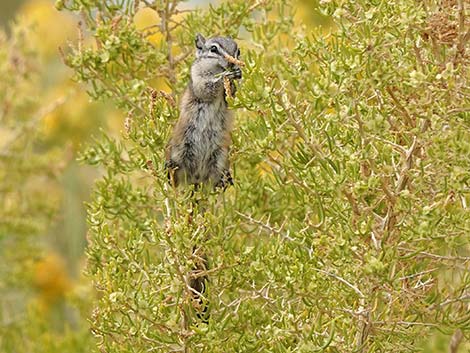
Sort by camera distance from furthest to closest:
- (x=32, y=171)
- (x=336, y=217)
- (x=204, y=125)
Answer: (x=32, y=171)
(x=204, y=125)
(x=336, y=217)

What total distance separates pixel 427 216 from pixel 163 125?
898 mm

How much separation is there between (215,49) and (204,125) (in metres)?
0.30

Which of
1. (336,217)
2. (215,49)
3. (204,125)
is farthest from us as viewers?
(204,125)

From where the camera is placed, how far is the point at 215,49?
3.66 metres

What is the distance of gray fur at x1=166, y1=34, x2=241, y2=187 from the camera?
12.1ft

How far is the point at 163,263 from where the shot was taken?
3119 millimetres

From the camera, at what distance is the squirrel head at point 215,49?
144 inches

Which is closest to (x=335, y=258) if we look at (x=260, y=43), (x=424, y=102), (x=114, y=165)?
(x=424, y=102)

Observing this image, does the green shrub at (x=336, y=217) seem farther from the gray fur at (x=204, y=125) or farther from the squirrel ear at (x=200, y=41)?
the squirrel ear at (x=200, y=41)

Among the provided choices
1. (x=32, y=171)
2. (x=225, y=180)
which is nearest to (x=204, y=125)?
(x=225, y=180)

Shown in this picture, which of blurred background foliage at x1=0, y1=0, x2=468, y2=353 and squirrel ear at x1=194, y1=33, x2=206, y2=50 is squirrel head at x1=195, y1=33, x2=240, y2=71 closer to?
squirrel ear at x1=194, y1=33, x2=206, y2=50

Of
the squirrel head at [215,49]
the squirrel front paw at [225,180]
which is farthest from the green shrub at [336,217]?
the squirrel head at [215,49]

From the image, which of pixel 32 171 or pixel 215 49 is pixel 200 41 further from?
pixel 32 171

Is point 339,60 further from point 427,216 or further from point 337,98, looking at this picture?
point 427,216
